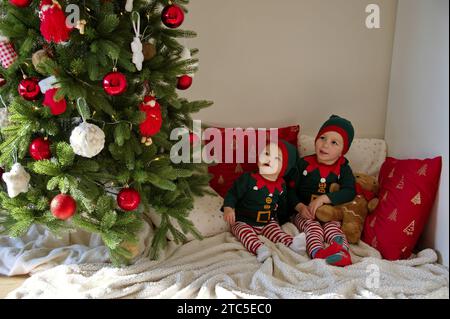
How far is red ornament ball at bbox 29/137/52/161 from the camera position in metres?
1.37

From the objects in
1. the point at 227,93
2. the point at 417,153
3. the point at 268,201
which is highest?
the point at 227,93

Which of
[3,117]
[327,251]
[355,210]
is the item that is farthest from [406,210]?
[3,117]

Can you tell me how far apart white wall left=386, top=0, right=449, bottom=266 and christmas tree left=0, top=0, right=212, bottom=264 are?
86 cm

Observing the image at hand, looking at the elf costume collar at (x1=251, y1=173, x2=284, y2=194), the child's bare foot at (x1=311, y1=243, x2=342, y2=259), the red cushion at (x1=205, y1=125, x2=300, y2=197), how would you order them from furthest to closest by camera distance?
the red cushion at (x1=205, y1=125, x2=300, y2=197) → the elf costume collar at (x1=251, y1=173, x2=284, y2=194) → the child's bare foot at (x1=311, y1=243, x2=342, y2=259)

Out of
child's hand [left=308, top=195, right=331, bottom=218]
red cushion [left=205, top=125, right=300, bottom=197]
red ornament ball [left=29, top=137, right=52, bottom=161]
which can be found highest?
red ornament ball [left=29, top=137, right=52, bottom=161]

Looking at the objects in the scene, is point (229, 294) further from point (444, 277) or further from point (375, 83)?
point (375, 83)

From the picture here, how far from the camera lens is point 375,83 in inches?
85.8

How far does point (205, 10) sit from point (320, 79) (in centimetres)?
63

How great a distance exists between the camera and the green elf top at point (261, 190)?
1.84m

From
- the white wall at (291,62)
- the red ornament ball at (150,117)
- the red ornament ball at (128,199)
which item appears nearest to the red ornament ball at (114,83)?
the red ornament ball at (150,117)

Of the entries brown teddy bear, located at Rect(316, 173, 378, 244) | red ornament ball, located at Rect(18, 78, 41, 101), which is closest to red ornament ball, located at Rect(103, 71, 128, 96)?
red ornament ball, located at Rect(18, 78, 41, 101)

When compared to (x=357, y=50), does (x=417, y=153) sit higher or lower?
lower

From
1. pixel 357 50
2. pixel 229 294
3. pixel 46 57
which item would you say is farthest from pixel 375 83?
pixel 46 57

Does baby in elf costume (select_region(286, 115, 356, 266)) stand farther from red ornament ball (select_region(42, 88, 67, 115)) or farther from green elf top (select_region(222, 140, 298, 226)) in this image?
red ornament ball (select_region(42, 88, 67, 115))
